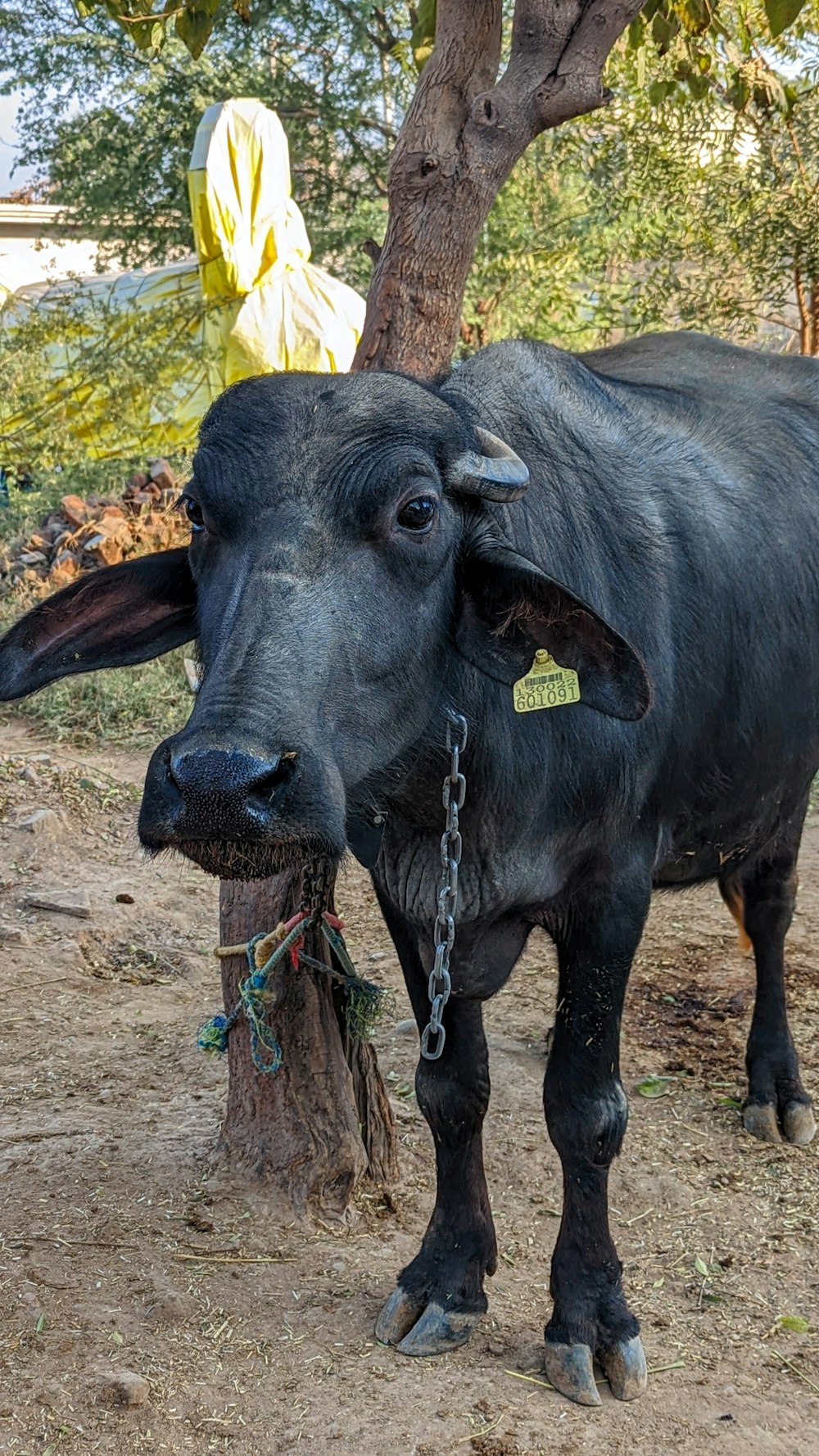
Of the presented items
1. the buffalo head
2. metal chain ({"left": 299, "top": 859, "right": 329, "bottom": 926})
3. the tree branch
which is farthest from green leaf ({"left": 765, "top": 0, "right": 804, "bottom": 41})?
metal chain ({"left": 299, "top": 859, "right": 329, "bottom": 926})

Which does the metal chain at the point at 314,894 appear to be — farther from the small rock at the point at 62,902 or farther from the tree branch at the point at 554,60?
the small rock at the point at 62,902

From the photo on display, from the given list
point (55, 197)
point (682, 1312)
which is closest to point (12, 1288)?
point (682, 1312)

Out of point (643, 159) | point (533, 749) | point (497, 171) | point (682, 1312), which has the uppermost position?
point (643, 159)

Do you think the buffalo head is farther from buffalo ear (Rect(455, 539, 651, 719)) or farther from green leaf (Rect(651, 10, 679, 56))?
green leaf (Rect(651, 10, 679, 56))

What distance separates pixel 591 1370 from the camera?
301 centimetres

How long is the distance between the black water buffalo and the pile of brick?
19.5 ft

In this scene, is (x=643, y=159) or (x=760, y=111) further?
(x=643, y=159)

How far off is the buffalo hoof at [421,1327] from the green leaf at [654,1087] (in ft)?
4.30

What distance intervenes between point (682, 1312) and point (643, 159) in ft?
25.9

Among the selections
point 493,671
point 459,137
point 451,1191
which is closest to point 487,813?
point 493,671

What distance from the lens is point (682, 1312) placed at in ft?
10.8

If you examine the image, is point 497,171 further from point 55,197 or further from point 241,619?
point 55,197

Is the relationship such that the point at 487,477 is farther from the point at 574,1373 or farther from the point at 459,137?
the point at 574,1373

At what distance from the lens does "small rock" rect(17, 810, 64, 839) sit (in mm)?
6055
